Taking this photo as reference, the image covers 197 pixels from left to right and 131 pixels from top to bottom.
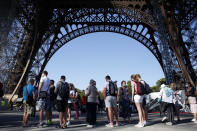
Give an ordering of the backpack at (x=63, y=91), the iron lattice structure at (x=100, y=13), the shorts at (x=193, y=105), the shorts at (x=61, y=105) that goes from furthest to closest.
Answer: the iron lattice structure at (x=100, y=13) < the shorts at (x=193, y=105) < the backpack at (x=63, y=91) < the shorts at (x=61, y=105)

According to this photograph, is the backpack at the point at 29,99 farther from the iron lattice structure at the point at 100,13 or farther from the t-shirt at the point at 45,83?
the iron lattice structure at the point at 100,13

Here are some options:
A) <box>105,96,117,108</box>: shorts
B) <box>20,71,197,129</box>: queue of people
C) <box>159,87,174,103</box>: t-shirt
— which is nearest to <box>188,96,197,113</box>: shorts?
<box>20,71,197,129</box>: queue of people

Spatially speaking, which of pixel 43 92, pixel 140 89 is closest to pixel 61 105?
pixel 43 92

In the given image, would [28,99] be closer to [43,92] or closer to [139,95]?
[43,92]

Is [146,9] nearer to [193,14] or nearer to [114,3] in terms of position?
[114,3]

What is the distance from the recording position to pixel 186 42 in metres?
17.5

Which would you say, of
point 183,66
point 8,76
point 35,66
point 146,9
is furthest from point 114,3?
point 8,76

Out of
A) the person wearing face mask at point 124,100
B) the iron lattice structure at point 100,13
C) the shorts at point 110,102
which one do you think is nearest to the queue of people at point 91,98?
the shorts at point 110,102

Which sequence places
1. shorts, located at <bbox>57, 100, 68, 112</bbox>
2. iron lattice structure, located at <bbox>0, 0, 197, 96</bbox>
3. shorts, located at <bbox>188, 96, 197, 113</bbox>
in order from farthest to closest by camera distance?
iron lattice structure, located at <bbox>0, 0, 197, 96</bbox>, shorts, located at <bbox>188, 96, 197, 113</bbox>, shorts, located at <bbox>57, 100, 68, 112</bbox>

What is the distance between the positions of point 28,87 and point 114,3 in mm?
15943

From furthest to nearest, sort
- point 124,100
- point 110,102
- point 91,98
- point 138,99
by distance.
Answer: point 124,100 < point 91,98 < point 110,102 < point 138,99

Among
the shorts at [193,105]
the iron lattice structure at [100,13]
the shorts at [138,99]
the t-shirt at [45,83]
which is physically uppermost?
the iron lattice structure at [100,13]

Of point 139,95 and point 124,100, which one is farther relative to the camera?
point 124,100

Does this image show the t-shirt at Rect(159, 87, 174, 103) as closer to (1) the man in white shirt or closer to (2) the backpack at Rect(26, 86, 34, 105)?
(1) the man in white shirt
